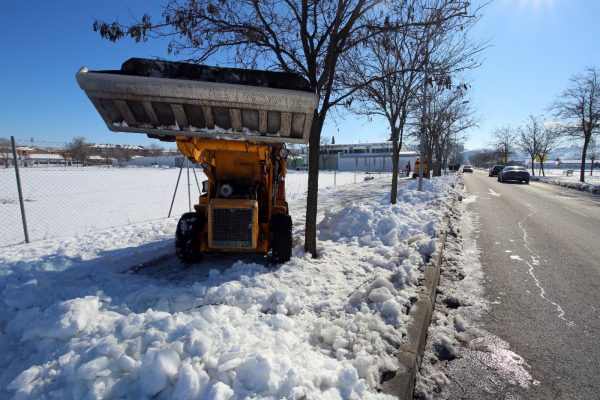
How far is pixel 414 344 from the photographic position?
9.06 feet

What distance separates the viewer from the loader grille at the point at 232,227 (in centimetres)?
431

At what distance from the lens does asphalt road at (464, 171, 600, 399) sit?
277cm

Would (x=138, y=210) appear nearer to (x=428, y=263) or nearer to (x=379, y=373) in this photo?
(x=428, y=263)

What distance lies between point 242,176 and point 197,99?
186 cm

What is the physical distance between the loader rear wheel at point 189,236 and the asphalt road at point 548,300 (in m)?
3.83

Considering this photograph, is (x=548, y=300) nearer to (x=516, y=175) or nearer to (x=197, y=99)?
(x=197, y=99)

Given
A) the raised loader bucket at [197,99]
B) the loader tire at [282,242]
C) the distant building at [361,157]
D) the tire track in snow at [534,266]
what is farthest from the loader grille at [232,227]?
the distant building at [361,157]

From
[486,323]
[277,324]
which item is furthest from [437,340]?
[277,324]

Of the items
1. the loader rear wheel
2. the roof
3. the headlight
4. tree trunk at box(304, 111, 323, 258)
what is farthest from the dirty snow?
the roof

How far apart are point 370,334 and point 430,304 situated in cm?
114

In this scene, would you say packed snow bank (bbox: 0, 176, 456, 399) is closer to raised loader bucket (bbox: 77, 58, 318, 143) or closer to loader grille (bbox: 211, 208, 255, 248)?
loader grille (bbox: 211, 208, 255, 248)

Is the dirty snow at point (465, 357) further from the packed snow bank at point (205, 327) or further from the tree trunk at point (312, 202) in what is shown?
the tree trunk at point (312, 202)

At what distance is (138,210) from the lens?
1160 centimetres

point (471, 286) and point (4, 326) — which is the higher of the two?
point (4, 326)
